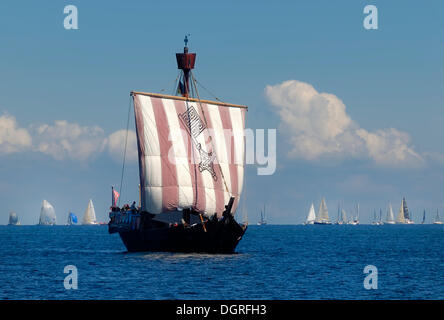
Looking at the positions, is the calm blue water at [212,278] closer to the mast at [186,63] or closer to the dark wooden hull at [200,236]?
the dark wooden hull at [200,236]

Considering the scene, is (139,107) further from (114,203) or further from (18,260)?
(114,203)

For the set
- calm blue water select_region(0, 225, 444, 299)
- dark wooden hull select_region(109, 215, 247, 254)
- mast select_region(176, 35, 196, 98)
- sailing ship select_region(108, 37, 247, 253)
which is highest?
mast select_region(176, 35, 196, 98)

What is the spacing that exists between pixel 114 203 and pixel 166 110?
26164 mm

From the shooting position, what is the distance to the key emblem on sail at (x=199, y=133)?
71188 millimetres

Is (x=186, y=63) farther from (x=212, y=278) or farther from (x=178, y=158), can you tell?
(x=212, y=278)

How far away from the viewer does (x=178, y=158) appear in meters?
70.6

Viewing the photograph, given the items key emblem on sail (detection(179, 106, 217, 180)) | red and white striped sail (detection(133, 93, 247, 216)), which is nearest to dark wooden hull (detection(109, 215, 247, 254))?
red and white striped sail (detection(133, 93, 247, 216))

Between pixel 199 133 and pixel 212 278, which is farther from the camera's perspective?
pixel 199 133

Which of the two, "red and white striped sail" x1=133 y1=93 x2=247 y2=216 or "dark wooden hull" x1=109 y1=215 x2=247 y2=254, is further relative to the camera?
"red and white striped sail" x1=133 y1=93 x2=247 y2=216

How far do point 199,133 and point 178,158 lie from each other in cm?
310

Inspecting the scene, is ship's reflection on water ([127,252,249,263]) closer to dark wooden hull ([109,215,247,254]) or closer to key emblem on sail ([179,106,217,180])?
dark wooden hull ([109,215,247,254])

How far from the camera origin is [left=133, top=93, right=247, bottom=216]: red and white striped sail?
230 ft

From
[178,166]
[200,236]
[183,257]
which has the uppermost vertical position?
[178,166]

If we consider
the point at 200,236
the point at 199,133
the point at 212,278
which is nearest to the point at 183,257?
the point at 200,236
